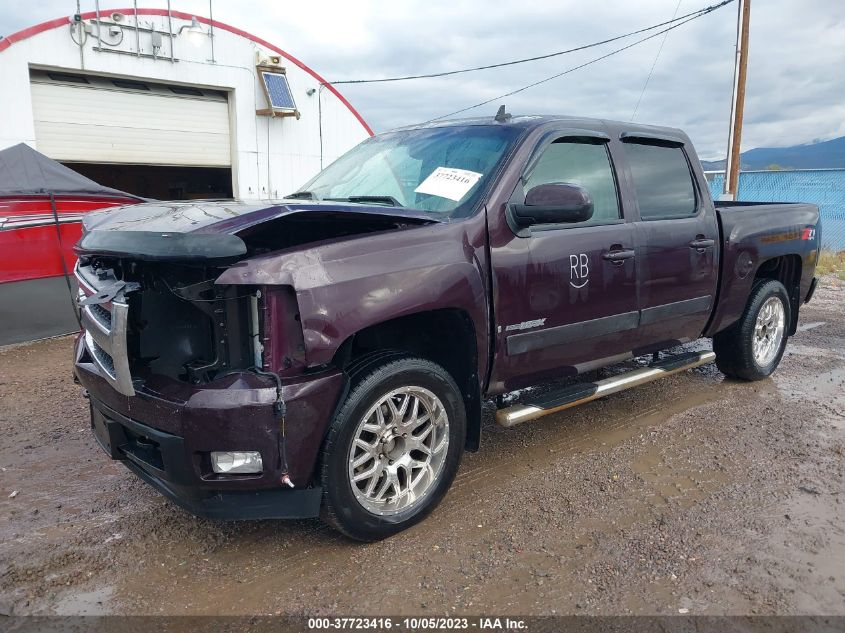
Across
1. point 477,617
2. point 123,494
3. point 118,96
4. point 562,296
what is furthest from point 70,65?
point 477,617

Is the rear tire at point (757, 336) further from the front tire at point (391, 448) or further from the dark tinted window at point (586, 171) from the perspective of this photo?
the front tire at point (391, 448)

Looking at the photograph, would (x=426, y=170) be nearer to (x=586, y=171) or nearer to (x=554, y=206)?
(x=554, y=206)

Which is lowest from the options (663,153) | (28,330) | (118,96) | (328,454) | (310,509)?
(28,330)

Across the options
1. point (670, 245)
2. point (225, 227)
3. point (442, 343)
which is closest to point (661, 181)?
point (670, 245)

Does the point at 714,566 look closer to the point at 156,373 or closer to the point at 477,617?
the point at 477,617

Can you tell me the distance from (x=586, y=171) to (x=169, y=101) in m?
12.1

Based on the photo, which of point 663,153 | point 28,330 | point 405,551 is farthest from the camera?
point 28,330

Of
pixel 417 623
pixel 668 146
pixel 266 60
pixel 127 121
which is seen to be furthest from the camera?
pixel 266 60

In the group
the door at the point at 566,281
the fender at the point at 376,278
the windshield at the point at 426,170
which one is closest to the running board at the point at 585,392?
the door at the point at 566,281

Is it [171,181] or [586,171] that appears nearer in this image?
[586,171]

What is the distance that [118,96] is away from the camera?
12.9m

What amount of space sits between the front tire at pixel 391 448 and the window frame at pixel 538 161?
969 mm

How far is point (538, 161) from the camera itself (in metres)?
3.63

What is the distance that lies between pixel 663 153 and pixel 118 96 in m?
11.8
